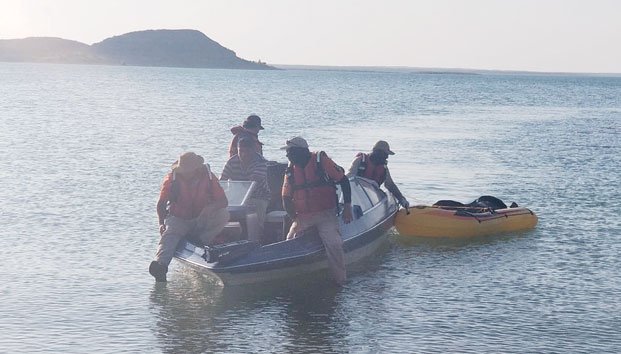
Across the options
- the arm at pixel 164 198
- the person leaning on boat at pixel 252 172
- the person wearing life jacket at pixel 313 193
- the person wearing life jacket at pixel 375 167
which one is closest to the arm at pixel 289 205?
the person wearing life jacket at pixel 313 193

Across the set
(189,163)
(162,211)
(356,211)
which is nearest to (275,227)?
(356,211)

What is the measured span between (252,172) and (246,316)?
340 cm

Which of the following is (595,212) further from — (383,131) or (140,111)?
(140,111)

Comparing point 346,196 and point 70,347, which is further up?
point 346,196

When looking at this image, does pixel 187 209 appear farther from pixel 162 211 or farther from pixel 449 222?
pixel 449 222

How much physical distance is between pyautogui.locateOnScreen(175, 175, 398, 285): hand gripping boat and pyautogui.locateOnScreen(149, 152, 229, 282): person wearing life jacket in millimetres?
267

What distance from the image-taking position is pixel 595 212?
89.5 feet

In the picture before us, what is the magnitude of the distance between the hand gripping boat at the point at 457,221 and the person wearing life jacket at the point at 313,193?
16.5 ft

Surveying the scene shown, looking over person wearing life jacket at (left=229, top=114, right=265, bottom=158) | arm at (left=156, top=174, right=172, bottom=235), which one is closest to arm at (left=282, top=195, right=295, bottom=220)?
arm at (left=156, top=174, right=172, bottom=235)

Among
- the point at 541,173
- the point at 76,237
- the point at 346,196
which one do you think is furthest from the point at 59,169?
the point at 346,196

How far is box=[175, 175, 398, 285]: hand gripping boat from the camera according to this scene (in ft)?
55.0

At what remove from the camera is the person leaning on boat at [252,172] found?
18.4 meters

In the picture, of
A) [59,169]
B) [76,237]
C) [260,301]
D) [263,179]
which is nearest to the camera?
[260,301]

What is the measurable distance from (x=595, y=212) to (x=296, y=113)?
4974cm
